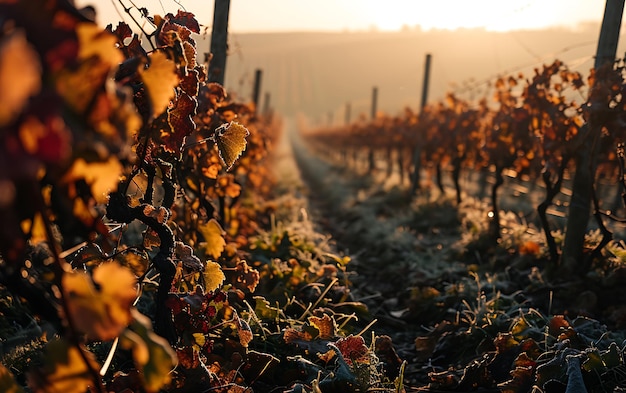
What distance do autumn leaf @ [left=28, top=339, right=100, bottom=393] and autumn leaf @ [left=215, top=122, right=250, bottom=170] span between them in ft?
4.20

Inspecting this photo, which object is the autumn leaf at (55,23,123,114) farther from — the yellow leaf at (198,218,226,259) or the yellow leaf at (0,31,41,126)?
the yellow leaf at (198,218,226,259)

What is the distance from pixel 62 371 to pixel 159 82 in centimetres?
70

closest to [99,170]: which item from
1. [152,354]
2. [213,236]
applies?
[152,354]

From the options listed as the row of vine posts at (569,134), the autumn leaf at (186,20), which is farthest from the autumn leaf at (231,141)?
the row of vine posts at (569,134)

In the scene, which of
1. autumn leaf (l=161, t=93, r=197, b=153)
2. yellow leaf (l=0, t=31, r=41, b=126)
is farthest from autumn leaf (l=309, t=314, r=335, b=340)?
yellow leaf (l=0, t=31, r=41, b=126)

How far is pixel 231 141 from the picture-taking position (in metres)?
2.51

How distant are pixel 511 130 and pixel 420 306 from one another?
3.75 meters

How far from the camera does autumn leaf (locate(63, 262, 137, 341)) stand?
1.14 m

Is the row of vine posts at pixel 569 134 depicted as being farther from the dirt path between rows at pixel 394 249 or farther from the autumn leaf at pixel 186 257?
the autumn leaf at pixel 186 257

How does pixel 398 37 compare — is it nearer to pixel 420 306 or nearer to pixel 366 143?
pixel 366 143

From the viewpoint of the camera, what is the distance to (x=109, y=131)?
1.15 meters

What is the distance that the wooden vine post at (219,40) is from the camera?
5559 millimetres

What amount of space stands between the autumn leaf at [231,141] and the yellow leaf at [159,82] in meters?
1.08

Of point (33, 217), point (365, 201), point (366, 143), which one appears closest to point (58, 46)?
point (33, 217)
